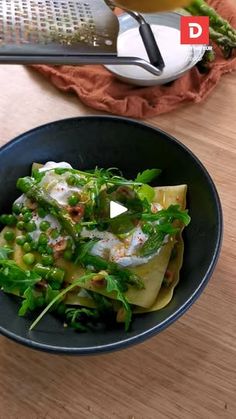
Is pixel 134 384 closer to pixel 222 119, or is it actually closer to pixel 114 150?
pixel 114 150

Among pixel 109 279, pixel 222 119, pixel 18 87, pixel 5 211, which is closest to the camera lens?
pixel 109 279

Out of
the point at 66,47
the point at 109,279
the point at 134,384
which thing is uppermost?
the point at 66,47

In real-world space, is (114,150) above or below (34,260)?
above

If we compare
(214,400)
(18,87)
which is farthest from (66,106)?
(214,400)

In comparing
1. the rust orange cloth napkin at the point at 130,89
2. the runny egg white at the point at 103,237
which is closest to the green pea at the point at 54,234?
the runny egg white at the point at 103,237

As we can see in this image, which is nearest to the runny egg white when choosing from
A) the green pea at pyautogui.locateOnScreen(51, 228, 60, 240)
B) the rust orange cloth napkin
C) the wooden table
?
the green pea at pyautogui.locateOnScreen(51, 228, 60, 240)

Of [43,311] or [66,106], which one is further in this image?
[66,106]

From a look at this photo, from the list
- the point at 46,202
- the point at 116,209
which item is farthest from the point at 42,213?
the point at 116,209
